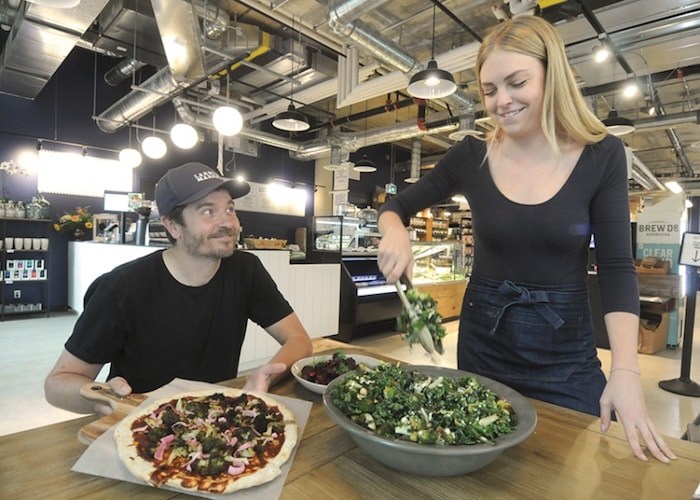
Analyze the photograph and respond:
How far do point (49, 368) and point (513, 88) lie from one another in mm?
5283

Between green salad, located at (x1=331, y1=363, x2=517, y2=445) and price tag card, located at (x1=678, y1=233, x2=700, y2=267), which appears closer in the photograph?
green salad, located at (x1=331, y1=363, x2=517, y2=445)

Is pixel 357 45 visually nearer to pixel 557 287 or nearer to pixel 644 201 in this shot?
pixel 557 287

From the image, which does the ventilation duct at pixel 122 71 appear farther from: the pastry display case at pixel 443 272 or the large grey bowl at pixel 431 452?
the large grey bowl at pixel 431 452

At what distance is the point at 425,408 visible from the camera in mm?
847

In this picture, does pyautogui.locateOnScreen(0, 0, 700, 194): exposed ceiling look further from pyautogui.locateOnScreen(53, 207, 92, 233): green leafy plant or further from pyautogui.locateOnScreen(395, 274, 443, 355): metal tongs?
pyautogui.locateOnScreen(395, 274, 443, 355): metal tongs

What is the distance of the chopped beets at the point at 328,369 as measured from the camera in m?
1.23

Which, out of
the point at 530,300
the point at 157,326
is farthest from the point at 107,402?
the point at 530,300

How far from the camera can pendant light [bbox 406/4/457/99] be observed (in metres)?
4.23

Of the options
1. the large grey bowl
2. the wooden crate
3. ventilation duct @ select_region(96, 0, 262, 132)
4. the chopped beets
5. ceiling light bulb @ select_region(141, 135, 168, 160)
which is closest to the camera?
the large grey bowl

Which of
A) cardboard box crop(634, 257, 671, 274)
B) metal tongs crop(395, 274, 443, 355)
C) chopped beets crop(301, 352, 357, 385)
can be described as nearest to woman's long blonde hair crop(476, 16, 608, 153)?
metal tongs crop(395, 274, 443, 355)

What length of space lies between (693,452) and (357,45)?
4.74m

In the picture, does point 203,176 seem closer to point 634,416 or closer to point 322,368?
point 322,368

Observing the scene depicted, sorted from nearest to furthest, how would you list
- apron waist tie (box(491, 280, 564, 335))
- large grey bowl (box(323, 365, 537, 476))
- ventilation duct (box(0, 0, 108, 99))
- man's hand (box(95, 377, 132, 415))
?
1. large grey bowl (box(323, 365, 537, 476))
2. man's hand (box(95, 377, 132, 415))
3. apron waist tie (box(491, 280, 564, 335))
4. ventilation duct (box(0, 0, 108, 99))

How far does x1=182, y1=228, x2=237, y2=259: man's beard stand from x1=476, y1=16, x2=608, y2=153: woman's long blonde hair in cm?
110
